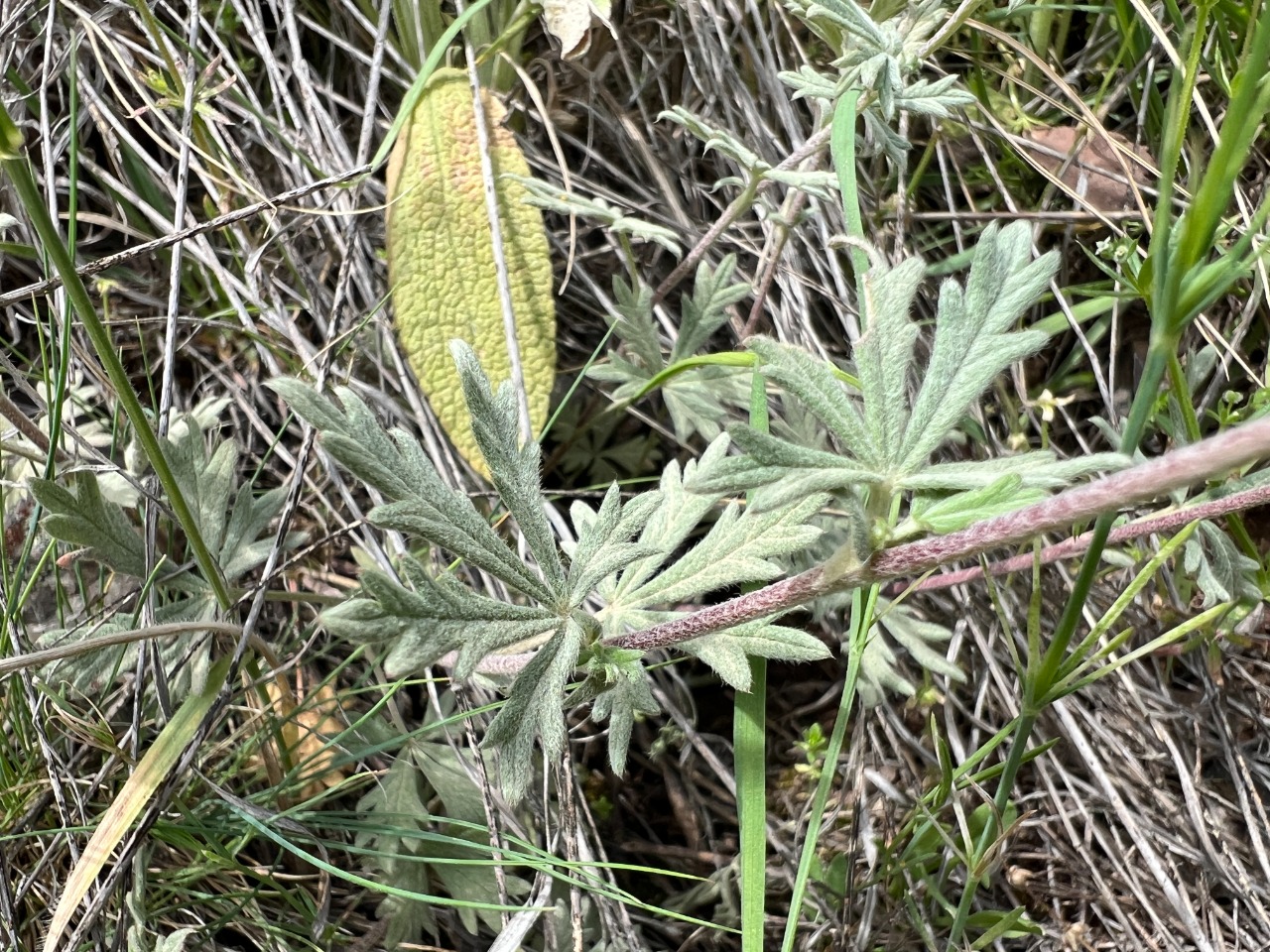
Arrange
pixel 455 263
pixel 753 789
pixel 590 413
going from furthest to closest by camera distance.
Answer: pixel 590 413, pixel 455 263, pixel 753 789

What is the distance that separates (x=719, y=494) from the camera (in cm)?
117

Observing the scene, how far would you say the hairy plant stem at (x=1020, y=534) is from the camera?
0.77 meters

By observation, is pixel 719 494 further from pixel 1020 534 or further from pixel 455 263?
pixel 455 263

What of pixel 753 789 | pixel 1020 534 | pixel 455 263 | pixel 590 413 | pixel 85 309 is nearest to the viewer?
pixel 1020 534

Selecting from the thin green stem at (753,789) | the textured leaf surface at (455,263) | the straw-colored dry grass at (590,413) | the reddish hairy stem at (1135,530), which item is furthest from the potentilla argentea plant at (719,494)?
the textured leaf surface at (455,263)

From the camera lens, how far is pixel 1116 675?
1.97m

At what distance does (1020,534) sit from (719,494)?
13.4 inches

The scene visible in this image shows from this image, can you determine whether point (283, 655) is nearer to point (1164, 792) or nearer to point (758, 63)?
point (758, 63)

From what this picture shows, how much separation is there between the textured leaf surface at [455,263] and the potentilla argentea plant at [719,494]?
66 centimetres

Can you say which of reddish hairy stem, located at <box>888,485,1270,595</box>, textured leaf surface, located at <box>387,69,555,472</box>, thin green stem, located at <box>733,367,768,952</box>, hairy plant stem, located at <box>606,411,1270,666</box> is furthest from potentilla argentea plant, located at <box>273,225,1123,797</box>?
textured leaf surface, located at <box>387,69,555,472</box>

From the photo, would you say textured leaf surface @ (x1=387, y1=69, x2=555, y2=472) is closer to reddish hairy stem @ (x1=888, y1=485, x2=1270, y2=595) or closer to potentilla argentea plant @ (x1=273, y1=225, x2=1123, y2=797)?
potentilla argentea plant @ (x1=273, y1=225, x2=1123, y2=797)

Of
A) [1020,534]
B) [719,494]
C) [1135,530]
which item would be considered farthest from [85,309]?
[1135,530]

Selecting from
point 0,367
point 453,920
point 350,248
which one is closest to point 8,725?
point 0,367

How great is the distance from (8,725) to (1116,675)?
6.42ft
